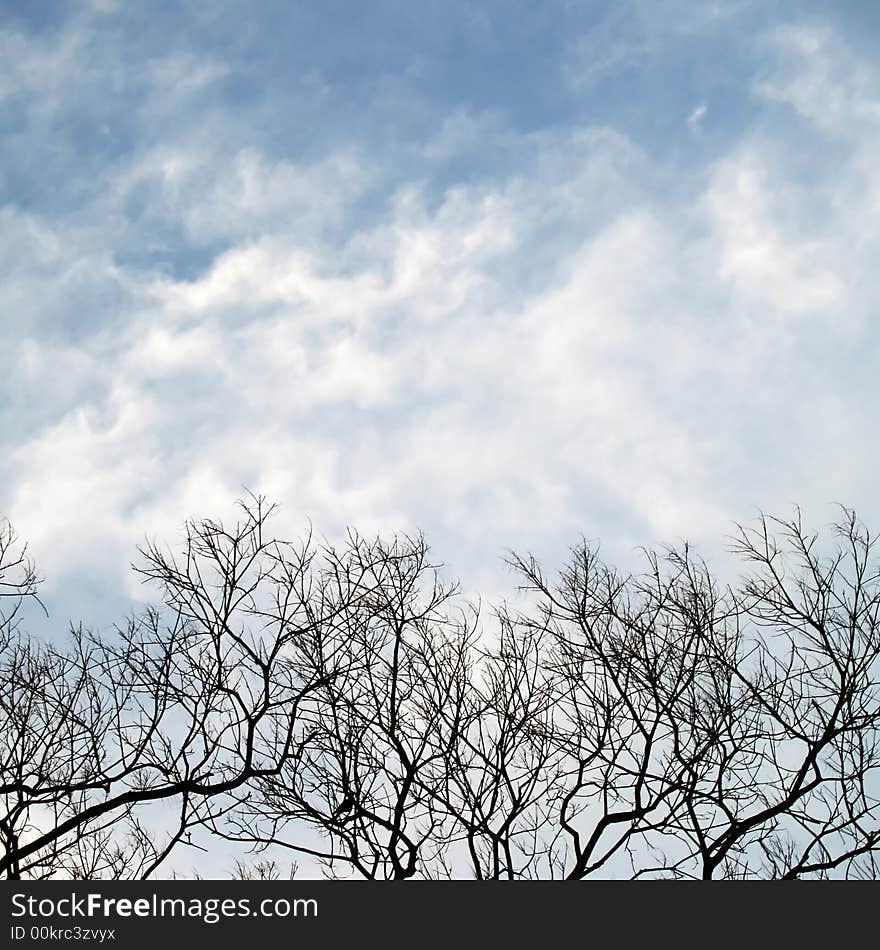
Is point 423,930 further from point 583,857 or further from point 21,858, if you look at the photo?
point 21,858

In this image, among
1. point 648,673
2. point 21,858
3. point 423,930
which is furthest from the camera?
point 648,673

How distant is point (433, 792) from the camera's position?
30.9 feet

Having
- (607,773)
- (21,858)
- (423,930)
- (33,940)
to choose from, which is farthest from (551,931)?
(21,858)

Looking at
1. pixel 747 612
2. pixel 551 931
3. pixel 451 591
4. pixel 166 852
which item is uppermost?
pixel 451 591

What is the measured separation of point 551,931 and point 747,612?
15.0ft

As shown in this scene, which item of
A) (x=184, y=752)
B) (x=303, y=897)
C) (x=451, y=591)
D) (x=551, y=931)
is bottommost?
(x=551, y=931)

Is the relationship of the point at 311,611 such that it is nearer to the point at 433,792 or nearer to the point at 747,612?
the point at 433,792

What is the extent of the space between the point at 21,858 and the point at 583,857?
20.3 ft

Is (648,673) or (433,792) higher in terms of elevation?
(648,673)

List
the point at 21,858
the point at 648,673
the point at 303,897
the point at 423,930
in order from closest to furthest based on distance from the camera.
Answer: the point at 423,930 → the point at 303,897 → the point at 21,858 → the point at 648,673

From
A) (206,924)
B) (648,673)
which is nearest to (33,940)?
(206,924)

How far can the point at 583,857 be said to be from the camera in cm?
910

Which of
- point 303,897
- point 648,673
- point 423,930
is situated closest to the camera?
point 423,930

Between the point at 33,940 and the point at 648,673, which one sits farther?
the point at 648,673
